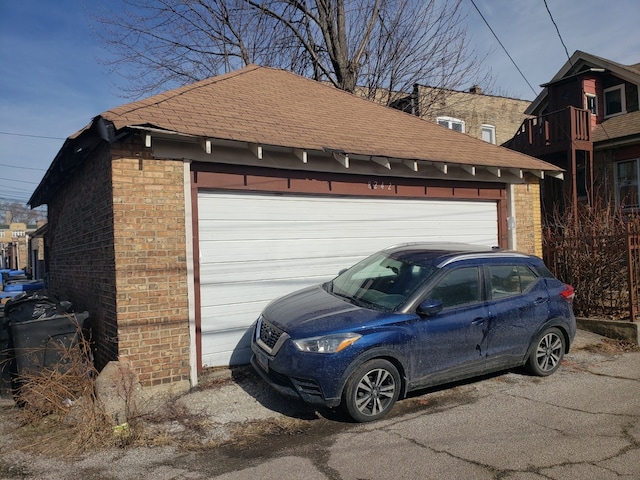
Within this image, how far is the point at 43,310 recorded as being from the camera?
582 cm

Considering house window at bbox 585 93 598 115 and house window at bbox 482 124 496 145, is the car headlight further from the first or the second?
house window at bbox 482 124 496 145

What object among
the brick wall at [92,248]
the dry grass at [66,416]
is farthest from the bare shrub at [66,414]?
the brick wall at [92,248]

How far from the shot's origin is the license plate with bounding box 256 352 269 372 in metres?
4.95

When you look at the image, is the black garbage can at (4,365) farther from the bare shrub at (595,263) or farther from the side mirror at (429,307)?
the bare shrub at (595,263)

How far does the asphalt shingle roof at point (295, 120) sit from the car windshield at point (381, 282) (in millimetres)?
1856

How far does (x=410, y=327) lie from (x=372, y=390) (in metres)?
0.74

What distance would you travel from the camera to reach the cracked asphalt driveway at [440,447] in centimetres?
373

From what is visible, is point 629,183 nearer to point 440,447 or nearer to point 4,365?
point 440,447

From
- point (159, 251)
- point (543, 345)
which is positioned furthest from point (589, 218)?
point (159, 251)

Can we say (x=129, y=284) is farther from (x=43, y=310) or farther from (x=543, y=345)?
Answer: (x=543, y=345)

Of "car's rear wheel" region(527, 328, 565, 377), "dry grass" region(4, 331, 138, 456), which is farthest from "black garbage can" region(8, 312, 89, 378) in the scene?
"car's rear wheel" region(527, 328, 565, 377)

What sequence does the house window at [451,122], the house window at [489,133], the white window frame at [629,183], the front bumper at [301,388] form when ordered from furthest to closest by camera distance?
1. the house window at [489,133]
2. the house window at [451,122]
3. the white window frame at [629,183]
4. the front bumper at [301,388]

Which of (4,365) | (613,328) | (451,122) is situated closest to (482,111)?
(451,122)

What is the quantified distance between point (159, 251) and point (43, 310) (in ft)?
5.23
